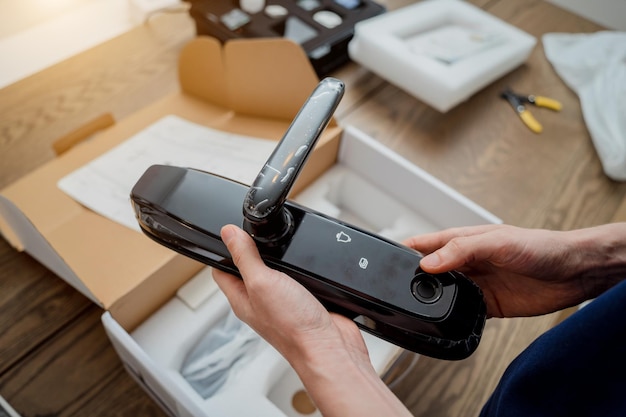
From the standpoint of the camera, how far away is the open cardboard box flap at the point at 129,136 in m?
0.48

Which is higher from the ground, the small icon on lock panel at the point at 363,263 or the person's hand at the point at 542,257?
the small icon on lock panel at the point at 363,263

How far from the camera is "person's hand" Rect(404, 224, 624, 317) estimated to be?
41 cm

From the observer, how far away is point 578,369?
1.02 feet

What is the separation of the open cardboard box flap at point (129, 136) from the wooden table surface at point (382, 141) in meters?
0.05

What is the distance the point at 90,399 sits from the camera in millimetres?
481

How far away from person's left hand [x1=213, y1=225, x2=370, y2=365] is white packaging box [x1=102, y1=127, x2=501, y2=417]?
106 millimetres

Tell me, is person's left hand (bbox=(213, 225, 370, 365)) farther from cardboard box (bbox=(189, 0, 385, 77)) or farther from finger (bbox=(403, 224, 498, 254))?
cardboard box (bbox=(189, 0, 385, 77))

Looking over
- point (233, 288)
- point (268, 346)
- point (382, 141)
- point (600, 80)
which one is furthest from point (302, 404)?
point (600, 80)

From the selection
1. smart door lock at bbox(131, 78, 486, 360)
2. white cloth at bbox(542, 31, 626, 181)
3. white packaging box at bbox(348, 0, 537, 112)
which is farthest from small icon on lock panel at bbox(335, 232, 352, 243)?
white cloth at bbox(542, 31, 626, 181)

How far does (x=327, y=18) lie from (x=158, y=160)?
15.9 inches

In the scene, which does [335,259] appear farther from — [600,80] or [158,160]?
[600,80]

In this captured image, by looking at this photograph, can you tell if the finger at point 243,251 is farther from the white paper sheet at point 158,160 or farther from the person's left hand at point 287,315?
the white paper sheet at point 158,160

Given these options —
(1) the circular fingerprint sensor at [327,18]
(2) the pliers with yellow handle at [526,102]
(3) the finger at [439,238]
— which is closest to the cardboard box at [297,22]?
(1) the circular fingerprint sensor at [327,18]

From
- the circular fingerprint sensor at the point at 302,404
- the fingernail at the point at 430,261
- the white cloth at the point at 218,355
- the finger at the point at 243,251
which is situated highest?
the finger at the point at 243,251
